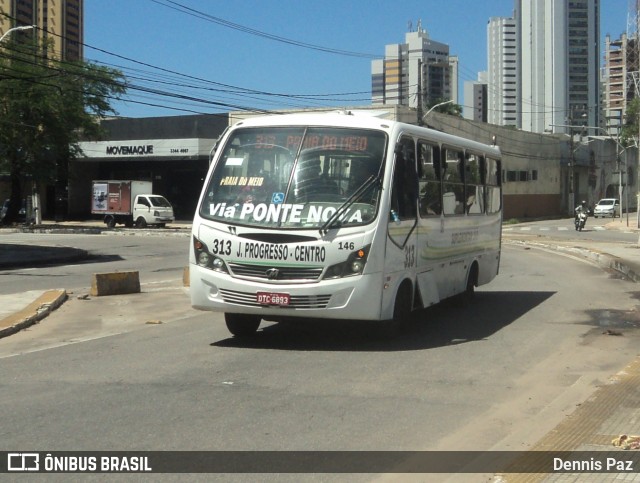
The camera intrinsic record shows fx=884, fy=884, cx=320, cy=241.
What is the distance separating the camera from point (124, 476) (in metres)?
5.66

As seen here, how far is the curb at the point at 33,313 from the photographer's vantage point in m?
12.2

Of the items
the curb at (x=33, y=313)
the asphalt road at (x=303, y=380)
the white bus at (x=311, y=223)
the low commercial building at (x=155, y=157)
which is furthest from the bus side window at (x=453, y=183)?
the low commercial building at (x=155, y=157)

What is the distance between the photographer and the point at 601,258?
25766mm

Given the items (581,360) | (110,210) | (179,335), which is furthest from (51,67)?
(581,360)

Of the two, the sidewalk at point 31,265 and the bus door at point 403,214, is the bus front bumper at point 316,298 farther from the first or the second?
the sidewalk at point 31,265

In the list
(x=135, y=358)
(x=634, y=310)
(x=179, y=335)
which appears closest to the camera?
(x=135, y=358)

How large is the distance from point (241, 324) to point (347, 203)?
2.21m

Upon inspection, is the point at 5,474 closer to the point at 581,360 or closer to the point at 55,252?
the point at 581,360

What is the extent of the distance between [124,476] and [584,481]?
9.44ft

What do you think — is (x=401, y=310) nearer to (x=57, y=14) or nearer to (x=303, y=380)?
(x=303, y=380)

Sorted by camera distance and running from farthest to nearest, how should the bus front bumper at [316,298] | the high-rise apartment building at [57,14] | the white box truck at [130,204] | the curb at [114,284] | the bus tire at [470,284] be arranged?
the high-rise apartment building at [57,14] → the white box truck at [130,204] → the curb at [114,284] → the bus tire at [470,284] → the bus front bumper at [316,298]

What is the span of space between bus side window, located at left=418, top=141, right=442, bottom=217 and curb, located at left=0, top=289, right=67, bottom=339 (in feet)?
19.1

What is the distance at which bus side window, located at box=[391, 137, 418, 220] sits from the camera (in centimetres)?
1072

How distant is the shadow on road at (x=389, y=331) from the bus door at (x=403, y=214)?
0.81 meters
